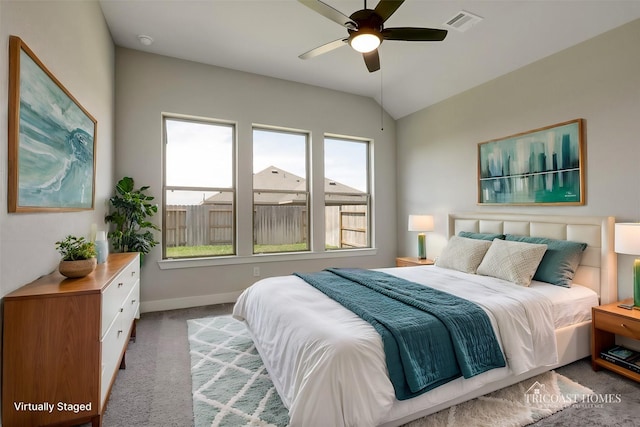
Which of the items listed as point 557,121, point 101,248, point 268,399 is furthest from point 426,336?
point 557,121

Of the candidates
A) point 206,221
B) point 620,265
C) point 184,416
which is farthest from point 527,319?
point 206,221

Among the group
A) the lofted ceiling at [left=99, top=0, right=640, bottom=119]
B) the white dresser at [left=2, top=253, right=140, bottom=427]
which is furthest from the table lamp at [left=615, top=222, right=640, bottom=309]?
the white dresser at [left=2, top=253, right=140, bottom=427]

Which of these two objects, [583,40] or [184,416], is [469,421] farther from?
[583,40]

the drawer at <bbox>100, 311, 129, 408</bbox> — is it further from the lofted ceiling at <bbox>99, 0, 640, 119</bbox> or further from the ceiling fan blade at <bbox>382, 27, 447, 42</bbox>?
the lofted ceiling at <bbox>99, 0, 640, 119</bbox>

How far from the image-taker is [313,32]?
3.34 metres

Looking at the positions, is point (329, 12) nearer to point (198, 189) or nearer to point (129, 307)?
point (129, 307)

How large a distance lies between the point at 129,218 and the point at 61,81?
66.1 inches

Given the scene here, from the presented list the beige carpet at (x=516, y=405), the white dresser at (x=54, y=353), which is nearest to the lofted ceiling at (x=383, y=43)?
the white dresser at (x=54, y=353)

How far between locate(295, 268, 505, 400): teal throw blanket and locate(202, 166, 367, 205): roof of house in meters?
2.52

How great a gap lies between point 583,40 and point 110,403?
15.9 ft

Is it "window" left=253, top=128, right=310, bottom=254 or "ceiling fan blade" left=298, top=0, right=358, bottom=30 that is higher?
"ceiling fan blade" left=298, top=0, right=358, bottom=30

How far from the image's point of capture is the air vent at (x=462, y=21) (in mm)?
2967

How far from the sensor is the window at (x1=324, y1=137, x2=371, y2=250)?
5000 millimetres

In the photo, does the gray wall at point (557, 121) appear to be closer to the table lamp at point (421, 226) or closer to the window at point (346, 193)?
the table lamp at point (421, 226)
